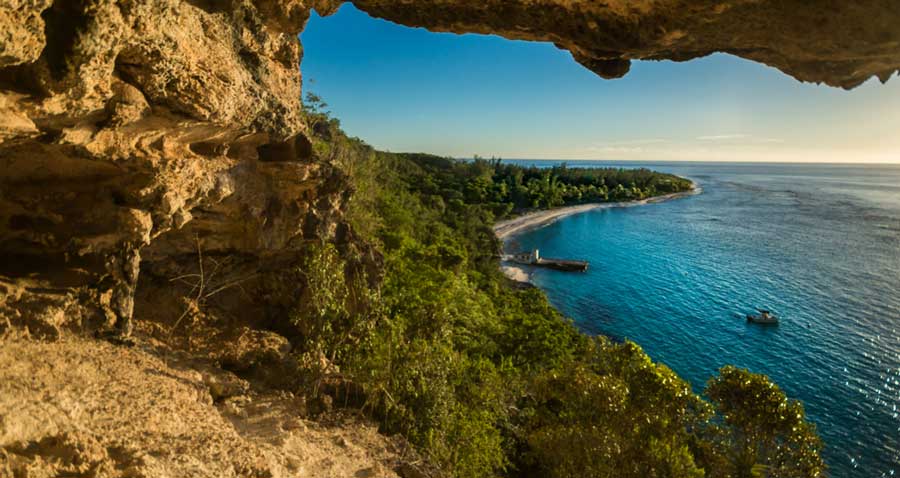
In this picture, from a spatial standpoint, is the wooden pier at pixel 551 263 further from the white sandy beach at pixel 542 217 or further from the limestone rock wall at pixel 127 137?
the limestone rock wall at pixel 127 137

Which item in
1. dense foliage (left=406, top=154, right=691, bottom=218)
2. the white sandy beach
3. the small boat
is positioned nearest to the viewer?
the small boat

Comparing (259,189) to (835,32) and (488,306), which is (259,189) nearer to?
(835,32)

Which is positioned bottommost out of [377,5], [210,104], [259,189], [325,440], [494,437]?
[494,437]

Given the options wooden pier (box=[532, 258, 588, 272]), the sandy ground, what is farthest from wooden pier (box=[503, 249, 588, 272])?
the sandy ground

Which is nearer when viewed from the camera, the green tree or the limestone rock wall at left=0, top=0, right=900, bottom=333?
the limestone rock wall at left=0, top=0, right=900, bottom=333

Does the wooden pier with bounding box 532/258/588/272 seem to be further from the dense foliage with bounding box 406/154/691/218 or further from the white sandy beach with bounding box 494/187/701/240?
the dense foliage with bounding box 406/154/691/218

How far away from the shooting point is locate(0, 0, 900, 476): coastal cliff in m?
4.02

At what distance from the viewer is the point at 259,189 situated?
9.04 metres

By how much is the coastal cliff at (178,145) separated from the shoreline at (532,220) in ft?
117

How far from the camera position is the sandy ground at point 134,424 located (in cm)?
396

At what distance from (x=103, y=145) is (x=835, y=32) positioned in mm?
9296

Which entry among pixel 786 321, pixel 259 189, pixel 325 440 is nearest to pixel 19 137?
pixel 259 189

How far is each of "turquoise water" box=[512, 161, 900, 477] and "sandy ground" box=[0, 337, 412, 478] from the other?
73.3ft

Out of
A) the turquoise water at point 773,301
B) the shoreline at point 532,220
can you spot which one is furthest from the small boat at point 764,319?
the shoreline at point 532,220
